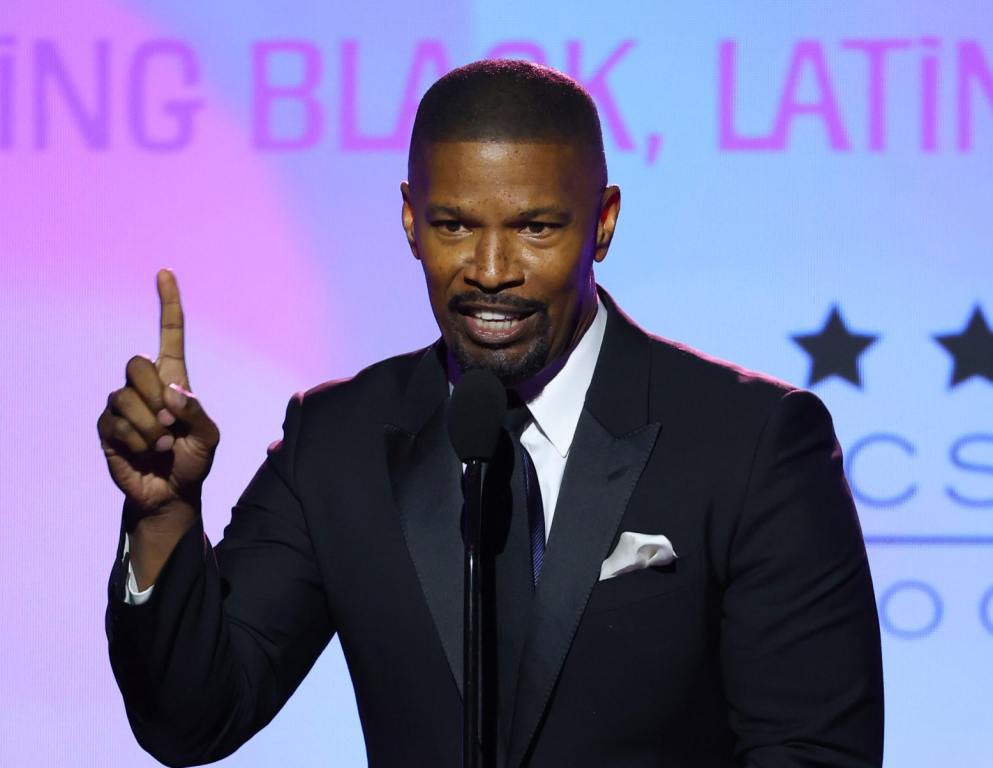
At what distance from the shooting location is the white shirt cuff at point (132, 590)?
185cm

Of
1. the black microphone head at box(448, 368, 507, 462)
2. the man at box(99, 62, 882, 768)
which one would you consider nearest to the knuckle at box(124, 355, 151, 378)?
the man at box(99, 62, 882, 768)

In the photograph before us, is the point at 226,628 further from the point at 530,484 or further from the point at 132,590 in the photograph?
the point at 530,484

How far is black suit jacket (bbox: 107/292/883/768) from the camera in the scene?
1.92 metres

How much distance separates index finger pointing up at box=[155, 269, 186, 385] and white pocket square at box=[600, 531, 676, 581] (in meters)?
0.55

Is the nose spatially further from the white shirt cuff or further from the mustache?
the white shirt cuff

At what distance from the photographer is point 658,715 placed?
1964 mm

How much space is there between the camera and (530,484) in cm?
205

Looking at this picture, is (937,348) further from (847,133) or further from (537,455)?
(537,455)

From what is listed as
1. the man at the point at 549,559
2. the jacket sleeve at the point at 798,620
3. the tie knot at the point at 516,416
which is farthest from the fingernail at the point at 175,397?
the jacket sleeve at the point at 798,620

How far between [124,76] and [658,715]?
6.16ft

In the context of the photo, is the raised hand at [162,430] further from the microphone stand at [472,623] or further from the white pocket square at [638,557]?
the white pocket square at [638,557]

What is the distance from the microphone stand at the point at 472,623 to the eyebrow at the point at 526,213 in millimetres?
450

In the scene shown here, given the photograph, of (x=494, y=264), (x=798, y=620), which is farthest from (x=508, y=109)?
(x=798, y=620)

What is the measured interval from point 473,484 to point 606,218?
0.63 m
